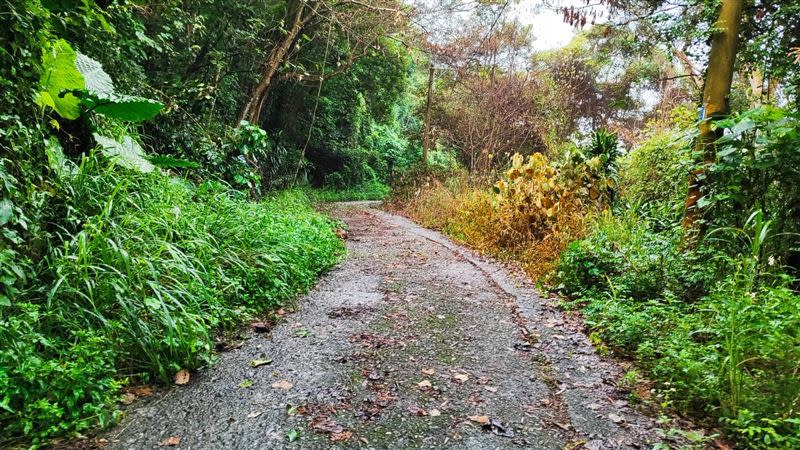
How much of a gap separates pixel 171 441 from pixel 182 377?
56 centimetres

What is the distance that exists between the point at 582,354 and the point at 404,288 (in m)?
2.11

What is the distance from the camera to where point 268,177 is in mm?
12211

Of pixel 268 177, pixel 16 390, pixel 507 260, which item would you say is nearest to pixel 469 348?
pixel 16 390

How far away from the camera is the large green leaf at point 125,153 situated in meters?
3.52

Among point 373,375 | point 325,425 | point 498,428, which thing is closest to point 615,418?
point 498,428

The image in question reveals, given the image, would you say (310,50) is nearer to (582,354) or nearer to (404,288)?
(404,288)

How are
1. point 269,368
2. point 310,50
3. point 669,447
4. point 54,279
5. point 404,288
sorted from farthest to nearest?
point 310,50 → point 404,288 → point 269,368 → point 54,279 → point 669,447

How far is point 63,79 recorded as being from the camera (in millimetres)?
3168

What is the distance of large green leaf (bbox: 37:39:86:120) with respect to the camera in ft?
10.1

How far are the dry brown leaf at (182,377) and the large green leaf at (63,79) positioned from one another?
2.16 meters

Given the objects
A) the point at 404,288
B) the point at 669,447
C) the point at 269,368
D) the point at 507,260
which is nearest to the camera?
the point at 669,447

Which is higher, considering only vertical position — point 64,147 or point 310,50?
point 310,50

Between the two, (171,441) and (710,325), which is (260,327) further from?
(710,325)

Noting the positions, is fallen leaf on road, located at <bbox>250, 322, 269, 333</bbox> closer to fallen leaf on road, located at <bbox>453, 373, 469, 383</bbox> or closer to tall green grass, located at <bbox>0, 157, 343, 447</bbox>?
tall green grass, located at <bbox>0, 157, 343, 447</bbox>
